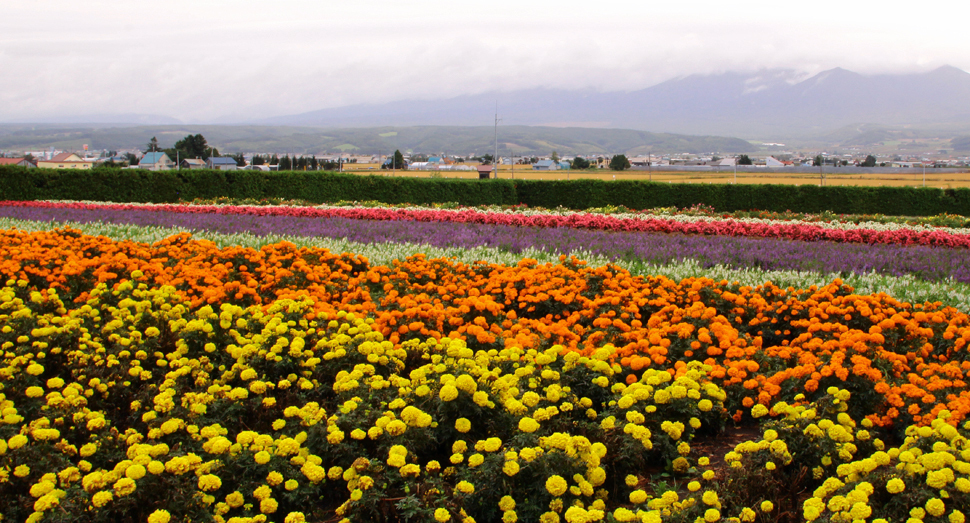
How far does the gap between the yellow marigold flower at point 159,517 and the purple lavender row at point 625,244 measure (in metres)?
6.38

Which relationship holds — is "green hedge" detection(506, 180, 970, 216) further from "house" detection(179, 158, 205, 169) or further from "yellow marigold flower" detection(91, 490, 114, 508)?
"house" detection(179, 158, 205, 169)

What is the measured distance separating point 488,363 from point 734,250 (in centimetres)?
604

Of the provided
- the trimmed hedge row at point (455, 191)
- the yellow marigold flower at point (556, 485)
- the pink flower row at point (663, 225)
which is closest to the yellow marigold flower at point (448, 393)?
the yellow marigold flower at point (556, 485)

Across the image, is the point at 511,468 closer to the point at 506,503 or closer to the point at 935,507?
the point at 506,503

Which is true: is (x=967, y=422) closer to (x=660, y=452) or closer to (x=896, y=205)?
(x=660, y=452)

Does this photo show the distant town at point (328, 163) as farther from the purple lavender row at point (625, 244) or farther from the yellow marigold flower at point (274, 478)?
the yellow marigold flower at point (274, 478)

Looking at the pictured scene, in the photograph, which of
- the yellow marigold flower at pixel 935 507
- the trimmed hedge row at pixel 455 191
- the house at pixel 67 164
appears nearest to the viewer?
the yellow marigold flower at pixel 935 507

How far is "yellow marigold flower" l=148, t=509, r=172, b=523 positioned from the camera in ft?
8.35

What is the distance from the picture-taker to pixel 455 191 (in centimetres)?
2558

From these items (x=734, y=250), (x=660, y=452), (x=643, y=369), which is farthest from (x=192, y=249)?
(x=734, y=250)

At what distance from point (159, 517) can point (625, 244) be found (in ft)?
25.0

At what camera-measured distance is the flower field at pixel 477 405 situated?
2.76 metres

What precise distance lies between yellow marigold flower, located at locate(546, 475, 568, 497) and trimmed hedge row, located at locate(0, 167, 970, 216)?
2168cm

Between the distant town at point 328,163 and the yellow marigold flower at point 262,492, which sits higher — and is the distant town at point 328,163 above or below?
above
